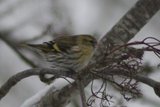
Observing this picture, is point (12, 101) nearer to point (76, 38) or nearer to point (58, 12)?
point (58, 12)

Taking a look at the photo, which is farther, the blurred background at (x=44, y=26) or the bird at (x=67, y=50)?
the blurred background at (x=44, y=26)

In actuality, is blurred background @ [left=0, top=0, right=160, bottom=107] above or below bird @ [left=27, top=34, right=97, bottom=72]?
above

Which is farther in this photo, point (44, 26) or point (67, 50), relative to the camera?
point (44, 26)

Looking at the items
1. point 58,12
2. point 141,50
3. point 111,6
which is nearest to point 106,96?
point 141,50

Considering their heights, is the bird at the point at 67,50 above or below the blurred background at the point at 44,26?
below

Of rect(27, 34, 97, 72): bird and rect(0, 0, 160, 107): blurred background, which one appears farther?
rect(0, 0, 160, 107): blurred background
